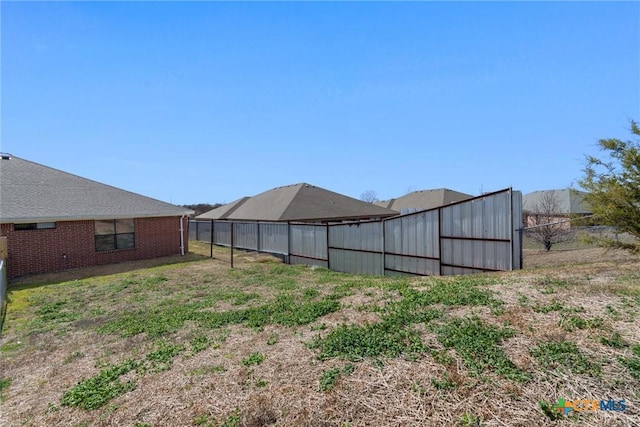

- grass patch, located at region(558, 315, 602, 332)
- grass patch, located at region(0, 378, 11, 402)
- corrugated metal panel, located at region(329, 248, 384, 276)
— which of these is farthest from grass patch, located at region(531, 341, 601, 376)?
corrugated metal panel, located at region(329, 248, 384, 276)

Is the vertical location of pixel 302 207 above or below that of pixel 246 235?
above

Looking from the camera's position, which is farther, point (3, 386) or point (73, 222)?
point (73, 222)

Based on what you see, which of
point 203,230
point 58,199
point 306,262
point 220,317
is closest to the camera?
point 220,317

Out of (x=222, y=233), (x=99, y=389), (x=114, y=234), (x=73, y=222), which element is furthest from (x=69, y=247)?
(x=99, y=389)

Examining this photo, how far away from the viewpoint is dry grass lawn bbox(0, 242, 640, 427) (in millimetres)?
2924

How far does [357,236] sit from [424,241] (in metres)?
2.81

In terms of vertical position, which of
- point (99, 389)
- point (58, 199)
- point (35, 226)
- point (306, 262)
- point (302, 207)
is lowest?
point (306, 262)

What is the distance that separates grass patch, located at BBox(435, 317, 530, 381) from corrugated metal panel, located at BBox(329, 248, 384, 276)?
7846mm

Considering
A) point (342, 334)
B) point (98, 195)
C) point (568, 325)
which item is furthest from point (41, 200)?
point (568, 325)

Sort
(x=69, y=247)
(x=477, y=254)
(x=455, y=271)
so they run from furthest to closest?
(x=69, y=247), (x=455, y=271), (x=477, y=254)

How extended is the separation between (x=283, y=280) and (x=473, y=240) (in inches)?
219

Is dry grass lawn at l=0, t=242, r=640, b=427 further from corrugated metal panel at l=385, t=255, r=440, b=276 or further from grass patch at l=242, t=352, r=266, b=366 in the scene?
corrugated metal panel at l=385, t=255, r=440, b=276

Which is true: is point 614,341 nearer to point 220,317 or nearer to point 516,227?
point 220,317

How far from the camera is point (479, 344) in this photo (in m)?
3.68
